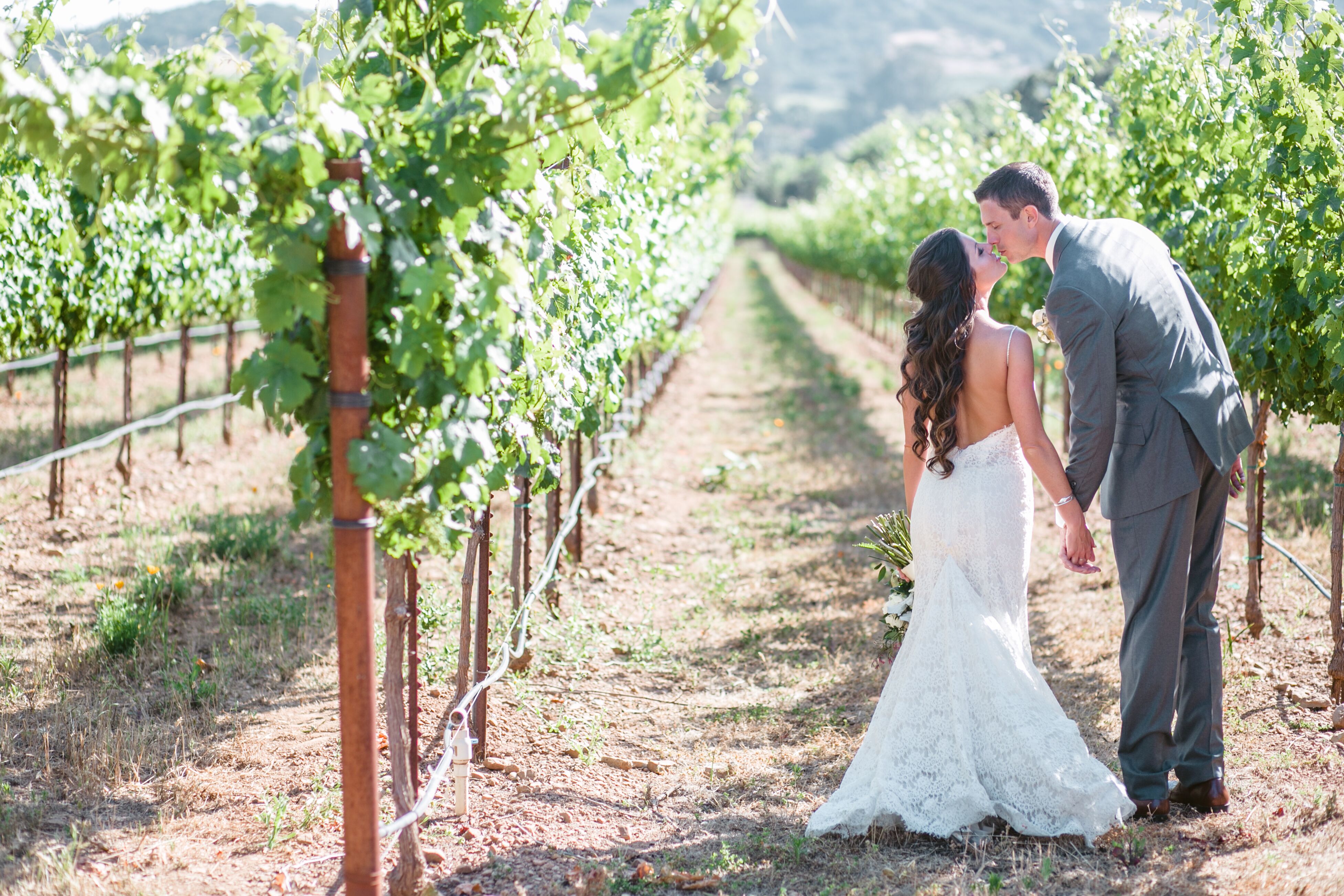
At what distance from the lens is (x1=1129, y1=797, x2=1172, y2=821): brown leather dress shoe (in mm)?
3176

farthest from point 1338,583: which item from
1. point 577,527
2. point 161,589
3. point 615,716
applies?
point 161,589

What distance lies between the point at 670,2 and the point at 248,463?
6862 millimetres

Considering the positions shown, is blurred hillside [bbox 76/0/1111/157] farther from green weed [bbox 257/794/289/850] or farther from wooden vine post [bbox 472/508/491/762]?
green weed [bbox 257/794/289/850]

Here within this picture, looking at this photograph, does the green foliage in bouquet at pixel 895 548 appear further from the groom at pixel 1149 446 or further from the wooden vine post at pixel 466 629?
the wooden vine post at pixel 466 629

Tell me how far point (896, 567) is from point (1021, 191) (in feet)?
5.09

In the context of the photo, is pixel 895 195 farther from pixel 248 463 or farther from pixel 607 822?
pixel 607 822

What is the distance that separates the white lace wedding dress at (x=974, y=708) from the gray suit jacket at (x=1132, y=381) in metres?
0.26

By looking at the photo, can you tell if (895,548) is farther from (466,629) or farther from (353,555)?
(353,555)

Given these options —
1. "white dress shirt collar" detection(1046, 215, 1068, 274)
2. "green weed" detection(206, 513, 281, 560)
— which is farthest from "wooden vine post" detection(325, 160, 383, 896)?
"green weed" detection(206, 513, 281, 560)

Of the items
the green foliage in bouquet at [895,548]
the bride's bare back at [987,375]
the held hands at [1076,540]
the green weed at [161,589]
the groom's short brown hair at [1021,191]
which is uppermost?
the groom's short brown hair at [1021,191]

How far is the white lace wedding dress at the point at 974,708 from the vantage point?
9.93 feet

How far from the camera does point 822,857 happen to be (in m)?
3.03

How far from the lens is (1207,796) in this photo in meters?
3.22

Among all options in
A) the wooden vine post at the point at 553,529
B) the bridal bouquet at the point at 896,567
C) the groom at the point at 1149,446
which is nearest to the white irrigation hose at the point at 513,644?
the wooden vine post at the point at 553,529
